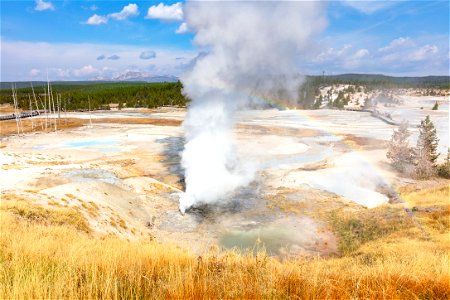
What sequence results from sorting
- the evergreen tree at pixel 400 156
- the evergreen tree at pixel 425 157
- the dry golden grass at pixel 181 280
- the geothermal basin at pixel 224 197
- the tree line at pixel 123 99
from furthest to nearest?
the tree line at pixel 123 99, the evergreen tree at pixel 400 156, the evergreen tree at pixel 425 157, the geothermal basin at pixel 224 197, the dry golden grass at pixel 181 280

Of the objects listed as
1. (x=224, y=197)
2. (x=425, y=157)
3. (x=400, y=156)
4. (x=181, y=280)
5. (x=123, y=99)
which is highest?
(x=123, y=99)

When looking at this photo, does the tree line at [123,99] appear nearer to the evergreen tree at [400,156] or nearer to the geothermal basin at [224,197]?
the geothermal basin at [224,197]

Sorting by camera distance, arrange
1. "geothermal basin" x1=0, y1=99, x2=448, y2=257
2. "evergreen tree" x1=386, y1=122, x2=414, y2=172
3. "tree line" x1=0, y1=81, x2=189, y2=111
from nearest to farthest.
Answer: "geothermal basin" x1=0, y1=99, x2=448, y2=257, "evergreen tree" x1=386, y1=122, x2=414, y2=172, "tree line" x1=0, y1=81, x2=189, y2=111

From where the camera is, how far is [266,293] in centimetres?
409

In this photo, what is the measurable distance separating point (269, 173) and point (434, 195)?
41.1 ft

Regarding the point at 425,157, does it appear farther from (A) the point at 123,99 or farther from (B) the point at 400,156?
(A) the point at 123,99

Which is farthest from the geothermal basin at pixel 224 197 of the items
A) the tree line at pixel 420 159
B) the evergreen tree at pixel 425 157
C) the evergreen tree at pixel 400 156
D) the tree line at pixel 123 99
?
the tree line at pixel 123 99

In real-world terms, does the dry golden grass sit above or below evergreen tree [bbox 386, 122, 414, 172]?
above

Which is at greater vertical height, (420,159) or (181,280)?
(181,280)

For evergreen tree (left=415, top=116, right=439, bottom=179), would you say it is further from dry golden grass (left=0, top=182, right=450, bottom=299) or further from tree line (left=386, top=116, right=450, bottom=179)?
dry golden grass (left=0, top=182, right=450, bottom=299)

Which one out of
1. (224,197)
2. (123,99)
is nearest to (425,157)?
(224,197)

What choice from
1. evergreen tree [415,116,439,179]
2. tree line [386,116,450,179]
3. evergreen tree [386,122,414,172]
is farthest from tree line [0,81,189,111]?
evergreen tree [415,116,439,179]

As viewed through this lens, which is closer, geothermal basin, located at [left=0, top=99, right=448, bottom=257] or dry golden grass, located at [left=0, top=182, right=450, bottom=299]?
dry golden grass, located at [left=0, top=182, right=450, bottom=299]

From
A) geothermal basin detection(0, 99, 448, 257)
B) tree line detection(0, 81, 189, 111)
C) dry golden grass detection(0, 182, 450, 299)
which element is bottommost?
geothermal basin detection(0, 99, 448, 257)
